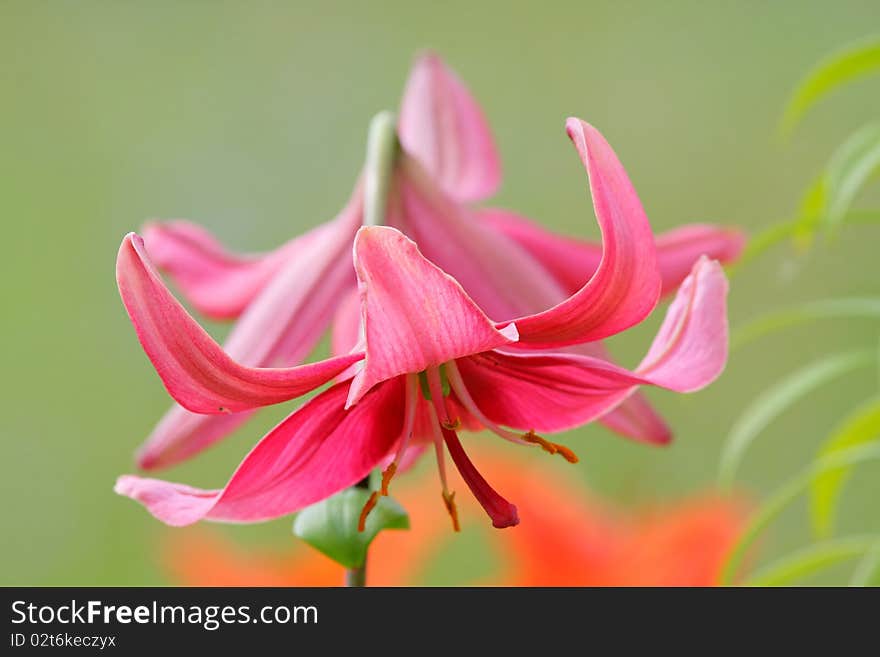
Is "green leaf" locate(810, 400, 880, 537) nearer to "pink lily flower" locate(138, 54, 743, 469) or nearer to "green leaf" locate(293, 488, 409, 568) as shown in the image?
"pink lily flower" locate(138, 54, 743, 469)

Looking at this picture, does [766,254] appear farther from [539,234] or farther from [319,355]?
[539,234]

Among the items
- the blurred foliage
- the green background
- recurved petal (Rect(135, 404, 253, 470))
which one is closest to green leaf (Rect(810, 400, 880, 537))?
the blurred foliage

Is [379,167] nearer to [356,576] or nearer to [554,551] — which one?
[356,576]

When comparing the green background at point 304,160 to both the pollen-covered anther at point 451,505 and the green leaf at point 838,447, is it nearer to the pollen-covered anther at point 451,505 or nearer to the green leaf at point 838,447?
the green leaf at point 838,447

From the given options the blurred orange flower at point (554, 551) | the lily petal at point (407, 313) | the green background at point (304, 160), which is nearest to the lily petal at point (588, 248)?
the lily petal at point (407, 313)

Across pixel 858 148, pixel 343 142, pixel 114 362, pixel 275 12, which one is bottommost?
pixel 858 148

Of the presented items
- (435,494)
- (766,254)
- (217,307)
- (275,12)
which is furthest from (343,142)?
(217,307)
